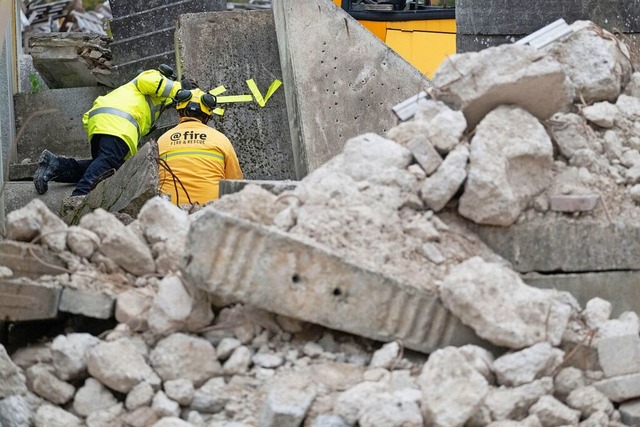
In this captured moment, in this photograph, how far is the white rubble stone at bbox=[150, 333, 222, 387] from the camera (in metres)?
4.66

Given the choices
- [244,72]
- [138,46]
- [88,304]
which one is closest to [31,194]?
[244,72]

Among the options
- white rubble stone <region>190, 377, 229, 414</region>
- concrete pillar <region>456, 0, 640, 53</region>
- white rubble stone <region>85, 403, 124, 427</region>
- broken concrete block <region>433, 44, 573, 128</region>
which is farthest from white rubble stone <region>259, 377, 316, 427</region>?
concrete pillar <region>456, 0, 640, 53</region>

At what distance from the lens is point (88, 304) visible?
4.94 m

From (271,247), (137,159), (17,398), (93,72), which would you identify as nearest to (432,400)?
(271,247)

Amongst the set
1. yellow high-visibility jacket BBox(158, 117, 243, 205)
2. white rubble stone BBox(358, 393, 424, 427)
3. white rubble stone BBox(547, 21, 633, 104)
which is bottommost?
yellow high-visibility jacket BBox(158, 117, 243, 205)

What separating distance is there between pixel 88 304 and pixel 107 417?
1.71 ft

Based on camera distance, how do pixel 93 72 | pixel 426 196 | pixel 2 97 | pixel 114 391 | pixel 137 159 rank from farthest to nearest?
1. pixel 93 72
2. pixel 2 97
3. pixel 137 159
4. pixel 426 196
5. pixel 114 391

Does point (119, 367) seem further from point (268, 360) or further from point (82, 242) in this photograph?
point (82, 242)

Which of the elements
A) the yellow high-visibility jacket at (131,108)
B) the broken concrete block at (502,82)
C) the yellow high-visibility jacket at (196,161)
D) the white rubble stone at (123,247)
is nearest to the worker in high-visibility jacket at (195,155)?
the yellow high-visibility jacket at (196,161)

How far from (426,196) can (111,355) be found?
4.41 feet

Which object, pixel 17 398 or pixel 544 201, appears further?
pixel 544 201

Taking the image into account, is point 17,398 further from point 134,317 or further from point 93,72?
point 93,72

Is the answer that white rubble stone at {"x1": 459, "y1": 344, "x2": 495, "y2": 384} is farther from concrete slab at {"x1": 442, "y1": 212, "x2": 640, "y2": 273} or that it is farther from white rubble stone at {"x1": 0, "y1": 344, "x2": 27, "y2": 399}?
white rubble stone at {"x1": 0, "y1": 344, "x2": 27, "y2": 399}

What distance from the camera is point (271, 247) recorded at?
185 inches
